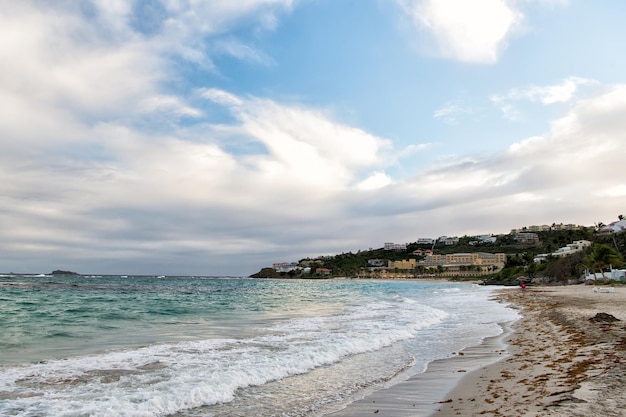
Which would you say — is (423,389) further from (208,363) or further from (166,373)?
(166,373)

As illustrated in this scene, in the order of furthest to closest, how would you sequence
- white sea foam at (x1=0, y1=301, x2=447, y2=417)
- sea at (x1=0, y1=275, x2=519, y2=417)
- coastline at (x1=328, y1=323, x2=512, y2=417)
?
sea at (x1=0, y1=275, x2=519, y2=417)
white sea foam at (x1=0, y1=301, x2=447, y2=417)
coastline at (x1=328, y1=323, x2=512, y2=417)

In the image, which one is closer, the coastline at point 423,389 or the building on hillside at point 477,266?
the coastline at point 423,389

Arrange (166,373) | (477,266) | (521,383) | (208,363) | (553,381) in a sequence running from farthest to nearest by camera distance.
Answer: (477,266) → (208,363) → (166,373) → (521,383) → (553,381)

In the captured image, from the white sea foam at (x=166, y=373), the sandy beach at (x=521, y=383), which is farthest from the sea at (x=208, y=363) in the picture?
the sandy beach at (x=521, y=383)

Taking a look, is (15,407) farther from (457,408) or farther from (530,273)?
(530,273)

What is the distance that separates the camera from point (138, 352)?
11.5 m

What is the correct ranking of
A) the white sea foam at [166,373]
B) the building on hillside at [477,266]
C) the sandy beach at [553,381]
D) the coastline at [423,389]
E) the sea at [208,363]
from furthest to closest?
the building on hillside at [477,266]
the sea at [208,363]
the white sea foam at [166,373]
the coastline at [423,389]
the sandy beach at [553,381]

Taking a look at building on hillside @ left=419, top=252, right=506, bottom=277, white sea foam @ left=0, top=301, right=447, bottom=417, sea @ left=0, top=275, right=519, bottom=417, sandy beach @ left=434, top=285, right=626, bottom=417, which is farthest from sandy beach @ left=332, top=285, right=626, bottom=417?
building on hillside @ left=419, top=252, right=506, bottom=277

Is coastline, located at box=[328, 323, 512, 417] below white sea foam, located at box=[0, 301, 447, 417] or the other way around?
below

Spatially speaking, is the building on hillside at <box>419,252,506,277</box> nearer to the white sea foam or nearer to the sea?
the sea

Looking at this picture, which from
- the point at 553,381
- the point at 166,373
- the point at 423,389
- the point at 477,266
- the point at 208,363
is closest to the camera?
the point at 553,381

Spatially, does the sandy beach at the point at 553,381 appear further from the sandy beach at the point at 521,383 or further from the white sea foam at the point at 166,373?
the white sea foam at the point at 166,373

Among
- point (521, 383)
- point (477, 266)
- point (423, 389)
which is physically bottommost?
point (423, 389)

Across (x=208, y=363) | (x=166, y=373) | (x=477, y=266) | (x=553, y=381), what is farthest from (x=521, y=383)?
(x=477, y=266)
